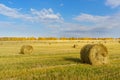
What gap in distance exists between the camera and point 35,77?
11500 mm

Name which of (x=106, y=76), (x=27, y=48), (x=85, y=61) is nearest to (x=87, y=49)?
(x=85, y=61)

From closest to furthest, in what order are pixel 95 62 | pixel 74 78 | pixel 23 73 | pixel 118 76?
pixel 74 78 < pixel 118 76 < pixel 23 73 < pixel 95 62

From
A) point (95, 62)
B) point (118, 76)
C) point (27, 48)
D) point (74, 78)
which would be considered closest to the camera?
point (74, 78)

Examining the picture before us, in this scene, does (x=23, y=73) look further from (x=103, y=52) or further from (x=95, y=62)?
(x=103, y=52)

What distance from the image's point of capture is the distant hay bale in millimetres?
17312

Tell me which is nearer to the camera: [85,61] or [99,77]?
[99,77]

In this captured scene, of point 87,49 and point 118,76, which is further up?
point 87,49

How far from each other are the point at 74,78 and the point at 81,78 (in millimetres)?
321

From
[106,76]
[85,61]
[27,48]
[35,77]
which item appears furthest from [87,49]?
[27,48]

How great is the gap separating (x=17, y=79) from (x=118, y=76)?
15.8 feet

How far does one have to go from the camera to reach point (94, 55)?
1752 centimetres

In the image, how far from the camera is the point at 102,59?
58.1ft

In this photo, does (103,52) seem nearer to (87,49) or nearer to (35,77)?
(87,49)

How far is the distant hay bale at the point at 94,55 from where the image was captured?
1731 cm
